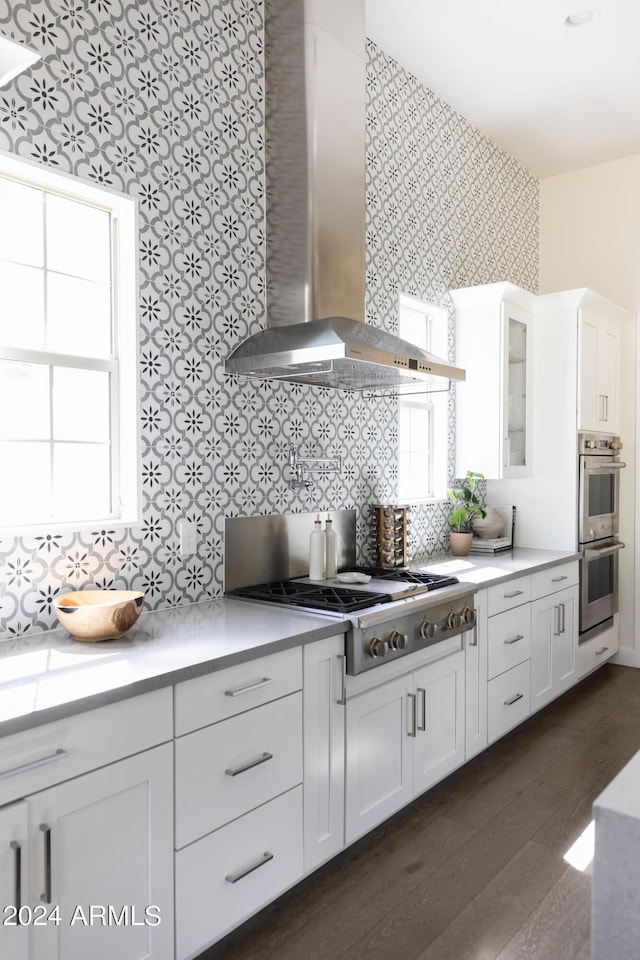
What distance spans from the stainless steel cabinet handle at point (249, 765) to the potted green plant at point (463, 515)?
216 cm

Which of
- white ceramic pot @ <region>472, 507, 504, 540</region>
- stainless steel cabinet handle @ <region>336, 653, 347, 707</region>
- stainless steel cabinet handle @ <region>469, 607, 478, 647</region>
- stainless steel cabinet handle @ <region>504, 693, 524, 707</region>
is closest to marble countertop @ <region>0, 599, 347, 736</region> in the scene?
stainless steel cabinet handle @ <region>336, 653, 347, 707</region>

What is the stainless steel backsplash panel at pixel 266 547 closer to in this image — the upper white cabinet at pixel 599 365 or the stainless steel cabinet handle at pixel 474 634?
the stainless steel cabinet handle at pixel 474 634

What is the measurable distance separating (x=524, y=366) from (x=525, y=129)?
4.84 feet

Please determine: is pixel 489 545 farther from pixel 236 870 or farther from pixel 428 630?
pixel 236 870

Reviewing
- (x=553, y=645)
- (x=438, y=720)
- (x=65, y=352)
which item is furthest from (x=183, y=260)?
(x=553, y=645)

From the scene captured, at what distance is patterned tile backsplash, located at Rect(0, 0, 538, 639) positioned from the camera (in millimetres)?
2025

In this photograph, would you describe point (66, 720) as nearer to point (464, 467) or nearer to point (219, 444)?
point (219, 444)

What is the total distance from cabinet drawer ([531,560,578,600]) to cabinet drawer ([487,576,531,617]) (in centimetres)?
9

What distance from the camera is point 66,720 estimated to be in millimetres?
1446

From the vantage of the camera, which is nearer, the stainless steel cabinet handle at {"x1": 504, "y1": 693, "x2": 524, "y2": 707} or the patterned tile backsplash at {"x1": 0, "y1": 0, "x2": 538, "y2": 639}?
the patterned tile backsplash at {"x1": 0, "y1": 0, "x2": 538, "y2": 639}

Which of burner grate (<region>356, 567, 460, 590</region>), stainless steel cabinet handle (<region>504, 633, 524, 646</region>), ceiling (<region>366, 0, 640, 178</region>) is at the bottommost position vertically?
stainless steel cabinet handle (<region>504, 633, 524, 646</region>)

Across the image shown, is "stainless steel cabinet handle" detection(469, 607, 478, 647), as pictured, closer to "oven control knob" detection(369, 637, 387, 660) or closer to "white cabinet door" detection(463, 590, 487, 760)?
"white cabinet door" detection(463, 590, 487, 760)

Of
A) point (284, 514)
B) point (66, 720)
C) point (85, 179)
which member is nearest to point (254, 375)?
point (284, 514)

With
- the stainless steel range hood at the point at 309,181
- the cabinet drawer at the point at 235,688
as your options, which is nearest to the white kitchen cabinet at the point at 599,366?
the stainless steel range hood at the point at 309,181
